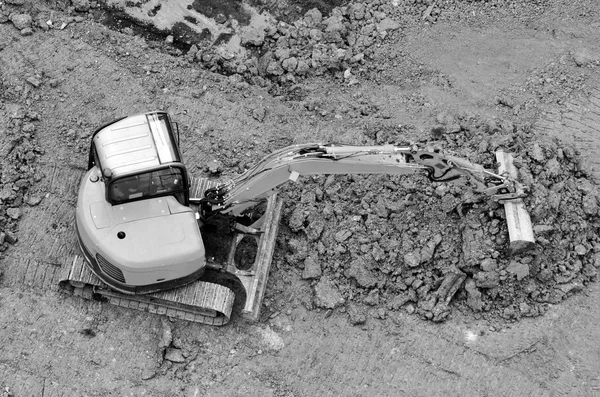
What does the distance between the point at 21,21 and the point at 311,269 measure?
7252mm

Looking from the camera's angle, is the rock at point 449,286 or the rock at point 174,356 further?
the rock at point 449,286

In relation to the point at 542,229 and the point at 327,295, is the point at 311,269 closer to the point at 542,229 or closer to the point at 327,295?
the point at 327,295

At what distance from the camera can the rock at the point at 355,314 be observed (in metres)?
11.2

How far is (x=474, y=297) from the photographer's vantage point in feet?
36.6

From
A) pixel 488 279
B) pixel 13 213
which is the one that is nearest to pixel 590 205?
pixel 488 279

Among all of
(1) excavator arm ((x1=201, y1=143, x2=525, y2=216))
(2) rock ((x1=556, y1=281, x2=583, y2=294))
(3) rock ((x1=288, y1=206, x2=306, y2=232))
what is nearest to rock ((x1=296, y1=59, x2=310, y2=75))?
(3) rock ((x1=288, y1=206, x2=306, y2=232))

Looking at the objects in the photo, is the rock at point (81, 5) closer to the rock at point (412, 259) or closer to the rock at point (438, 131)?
the rock at point (438, 131)

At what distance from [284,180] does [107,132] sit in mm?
2610

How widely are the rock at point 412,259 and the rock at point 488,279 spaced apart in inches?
35.1

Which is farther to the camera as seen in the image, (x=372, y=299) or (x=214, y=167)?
(x=214, y=167)

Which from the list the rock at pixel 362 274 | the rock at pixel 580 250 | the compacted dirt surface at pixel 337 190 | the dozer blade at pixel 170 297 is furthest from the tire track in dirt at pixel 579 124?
the dozer blade at pixel 170 297

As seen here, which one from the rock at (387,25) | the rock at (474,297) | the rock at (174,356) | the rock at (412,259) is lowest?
the rock at (174,356)

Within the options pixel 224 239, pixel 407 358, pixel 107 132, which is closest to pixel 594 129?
pixel 407 358

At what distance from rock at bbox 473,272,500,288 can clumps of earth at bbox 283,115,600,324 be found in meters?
0.01
